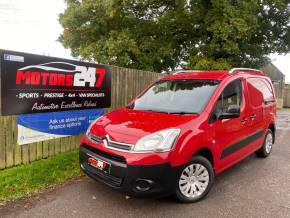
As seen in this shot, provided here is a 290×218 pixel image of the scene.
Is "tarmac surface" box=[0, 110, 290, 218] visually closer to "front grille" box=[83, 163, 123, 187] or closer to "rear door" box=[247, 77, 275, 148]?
"front grille" box=[83, 163, 123, 187]

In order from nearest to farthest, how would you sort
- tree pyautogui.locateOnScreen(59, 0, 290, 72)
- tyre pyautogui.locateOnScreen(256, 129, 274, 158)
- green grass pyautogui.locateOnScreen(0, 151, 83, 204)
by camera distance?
1. green grass pyautogui.locateOnScreen(0, 151, 83, 204)
2. tyre pyautogui.locateOnScreen(256, 129, 274, 158)
3. tree pyautogui.locateOnScreen(59, 0, 290, 72)

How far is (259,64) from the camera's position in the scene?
1880 centimetres

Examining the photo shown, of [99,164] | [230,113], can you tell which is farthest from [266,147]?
[99,164]

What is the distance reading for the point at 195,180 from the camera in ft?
12.9

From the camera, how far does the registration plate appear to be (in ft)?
12.0

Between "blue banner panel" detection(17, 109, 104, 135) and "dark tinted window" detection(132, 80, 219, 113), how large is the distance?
5.52ft

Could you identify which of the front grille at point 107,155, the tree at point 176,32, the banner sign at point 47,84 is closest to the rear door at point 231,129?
the front grille at point 107,155

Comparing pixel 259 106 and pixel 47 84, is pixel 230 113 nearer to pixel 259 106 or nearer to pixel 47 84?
pixel 259 106

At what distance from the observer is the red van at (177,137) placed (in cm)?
348

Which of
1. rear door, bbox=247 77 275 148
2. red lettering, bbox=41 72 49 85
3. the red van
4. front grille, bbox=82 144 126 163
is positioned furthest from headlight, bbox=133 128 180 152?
red lettering, bbox=41 72 49 85

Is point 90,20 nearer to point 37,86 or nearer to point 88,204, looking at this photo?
point 37,86

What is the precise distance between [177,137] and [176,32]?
15795mm

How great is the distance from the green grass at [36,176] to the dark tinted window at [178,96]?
1744mm

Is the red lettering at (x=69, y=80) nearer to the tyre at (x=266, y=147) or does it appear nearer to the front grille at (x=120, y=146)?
the front grille at (x=120, y=146)
